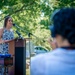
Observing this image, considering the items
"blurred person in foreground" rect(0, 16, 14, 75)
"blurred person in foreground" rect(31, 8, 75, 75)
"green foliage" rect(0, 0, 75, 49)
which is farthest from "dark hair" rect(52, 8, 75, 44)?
"green foliage" rect(0, 0, 75, 49)

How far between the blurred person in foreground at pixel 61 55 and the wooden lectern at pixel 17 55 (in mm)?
3607

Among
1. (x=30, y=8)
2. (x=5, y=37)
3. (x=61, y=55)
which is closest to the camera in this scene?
(x=61, y=55)

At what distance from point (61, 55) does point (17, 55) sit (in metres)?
3.77

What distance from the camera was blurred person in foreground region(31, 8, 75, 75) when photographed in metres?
1.24

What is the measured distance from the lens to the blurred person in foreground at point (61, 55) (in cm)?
124

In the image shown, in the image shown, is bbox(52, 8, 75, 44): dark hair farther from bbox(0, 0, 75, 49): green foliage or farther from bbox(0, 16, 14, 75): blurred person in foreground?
bbox(0, 0, 75, 49): green foliage

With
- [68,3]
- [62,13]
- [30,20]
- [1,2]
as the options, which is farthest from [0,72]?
[30,20]

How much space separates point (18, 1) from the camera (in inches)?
528

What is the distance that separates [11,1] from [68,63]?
1174 centimetres

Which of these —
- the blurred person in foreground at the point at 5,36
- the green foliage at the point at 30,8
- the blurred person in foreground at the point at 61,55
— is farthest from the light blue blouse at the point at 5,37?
the green foliage at the point at 30,8

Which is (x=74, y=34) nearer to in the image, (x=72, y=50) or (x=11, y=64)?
(x=72, y=50)

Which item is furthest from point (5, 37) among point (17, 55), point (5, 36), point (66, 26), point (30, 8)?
point (30, 8)

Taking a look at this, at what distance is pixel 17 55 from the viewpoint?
4973 millimetres

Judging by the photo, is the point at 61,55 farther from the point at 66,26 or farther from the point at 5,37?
the point at 5,37
